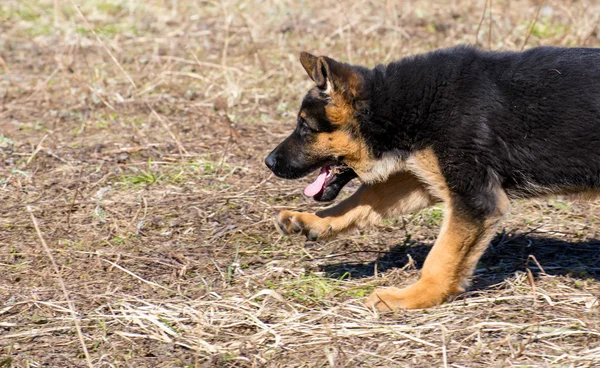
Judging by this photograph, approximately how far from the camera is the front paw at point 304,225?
5496 millimetres

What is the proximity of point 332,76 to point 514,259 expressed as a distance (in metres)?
1.94

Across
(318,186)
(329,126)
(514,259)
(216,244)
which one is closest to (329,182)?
(318,186)

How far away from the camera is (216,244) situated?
6039mm

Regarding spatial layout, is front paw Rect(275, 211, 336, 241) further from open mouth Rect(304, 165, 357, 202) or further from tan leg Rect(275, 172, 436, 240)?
open mouth Rect(304, 165, 357, 202)

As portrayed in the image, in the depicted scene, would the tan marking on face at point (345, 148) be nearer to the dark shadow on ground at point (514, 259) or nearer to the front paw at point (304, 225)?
the front paw at point (304, 225)

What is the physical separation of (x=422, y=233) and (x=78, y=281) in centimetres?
265

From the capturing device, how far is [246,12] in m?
12.1

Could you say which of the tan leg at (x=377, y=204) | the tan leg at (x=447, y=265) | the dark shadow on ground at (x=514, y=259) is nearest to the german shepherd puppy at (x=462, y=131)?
the tan leg at (x=447, y=265)

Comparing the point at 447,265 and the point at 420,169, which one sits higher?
the point at 420,169

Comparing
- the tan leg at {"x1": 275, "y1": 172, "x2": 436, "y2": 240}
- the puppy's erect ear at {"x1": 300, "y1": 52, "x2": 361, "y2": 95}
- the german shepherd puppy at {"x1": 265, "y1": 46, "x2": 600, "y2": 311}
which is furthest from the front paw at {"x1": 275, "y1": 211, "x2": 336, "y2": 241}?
the puppy's erect ear at {"x1": 300, "y1": 52, "x2": 361, "y2": 95}

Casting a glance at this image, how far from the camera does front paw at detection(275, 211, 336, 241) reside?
5.50m

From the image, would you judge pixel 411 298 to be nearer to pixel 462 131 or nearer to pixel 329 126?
pixel 462 131

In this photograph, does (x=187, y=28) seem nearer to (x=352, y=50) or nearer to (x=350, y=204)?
(x=352, y=50)

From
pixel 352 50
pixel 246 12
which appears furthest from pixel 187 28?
pixel 352 50
